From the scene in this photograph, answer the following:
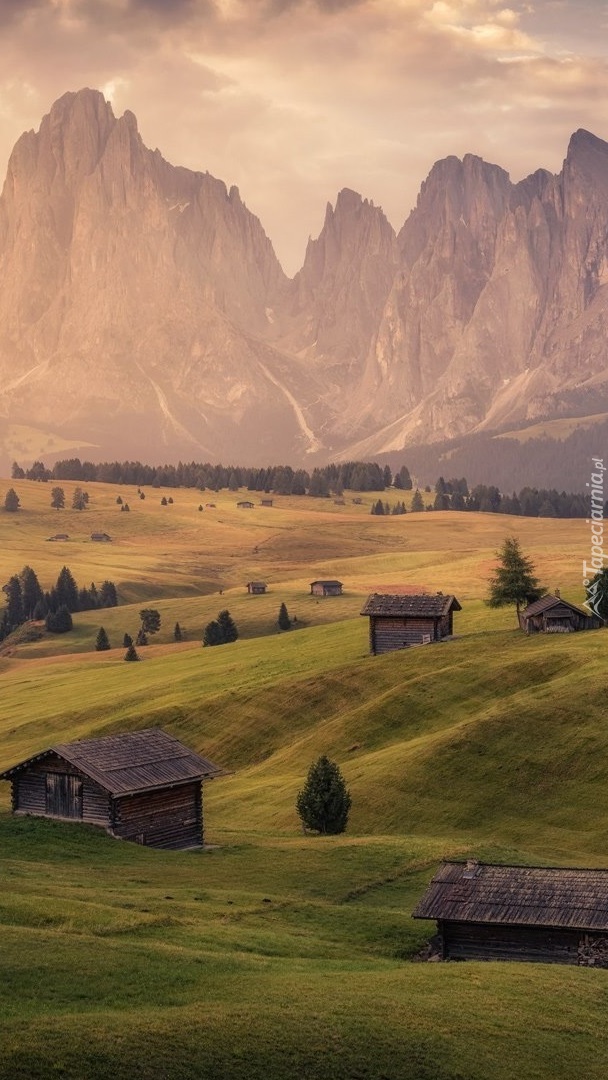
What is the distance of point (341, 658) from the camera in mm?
109125

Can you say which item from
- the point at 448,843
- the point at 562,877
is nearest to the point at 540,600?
the point at 448,843

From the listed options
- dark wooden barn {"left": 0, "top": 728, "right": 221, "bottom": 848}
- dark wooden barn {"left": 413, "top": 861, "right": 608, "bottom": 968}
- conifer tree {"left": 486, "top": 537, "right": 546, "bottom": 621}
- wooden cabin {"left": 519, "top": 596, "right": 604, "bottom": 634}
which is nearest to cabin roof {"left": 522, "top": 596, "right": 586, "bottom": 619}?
wooden cabin {"left": 519, "top": 596, "right": 604, "bottom": 634}

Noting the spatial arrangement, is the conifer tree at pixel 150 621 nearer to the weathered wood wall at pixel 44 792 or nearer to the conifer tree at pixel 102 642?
the conifer tree at pixel 102 642

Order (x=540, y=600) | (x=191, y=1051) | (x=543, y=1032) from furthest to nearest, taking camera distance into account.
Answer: (x=540, y=600) < (x=543, y=1032) < (x=191, y=1051)

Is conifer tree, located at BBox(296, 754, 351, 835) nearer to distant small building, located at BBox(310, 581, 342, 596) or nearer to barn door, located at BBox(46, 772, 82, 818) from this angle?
barn door, located at BBox(46, 772, 82, 818)

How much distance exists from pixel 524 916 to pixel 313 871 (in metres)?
13.5

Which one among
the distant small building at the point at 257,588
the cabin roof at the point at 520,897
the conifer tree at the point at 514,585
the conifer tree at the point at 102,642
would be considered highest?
the conifer tree at the point at 514,585

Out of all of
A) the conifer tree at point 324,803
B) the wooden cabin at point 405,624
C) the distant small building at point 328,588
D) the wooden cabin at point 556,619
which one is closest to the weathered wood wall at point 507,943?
the conifer tree at point 324,803

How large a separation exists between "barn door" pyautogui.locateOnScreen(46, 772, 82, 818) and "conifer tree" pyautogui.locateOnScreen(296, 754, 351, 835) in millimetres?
11485

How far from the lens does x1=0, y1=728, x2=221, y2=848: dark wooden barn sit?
2382 inches

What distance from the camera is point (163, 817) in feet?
204

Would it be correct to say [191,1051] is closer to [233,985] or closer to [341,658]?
[233,985]

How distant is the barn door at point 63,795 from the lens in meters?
61.6

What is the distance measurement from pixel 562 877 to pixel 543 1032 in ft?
37.2
